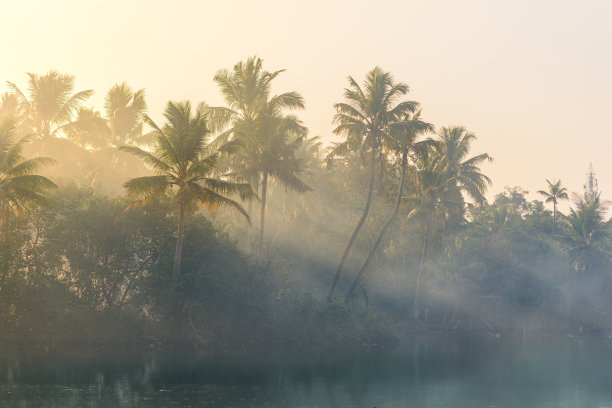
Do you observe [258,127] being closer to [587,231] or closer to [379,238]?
[379,238]

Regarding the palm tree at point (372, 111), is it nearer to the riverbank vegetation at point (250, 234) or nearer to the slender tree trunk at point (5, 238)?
the riverbank vegetation at point (250, 234)

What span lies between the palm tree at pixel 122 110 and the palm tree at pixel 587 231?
50920mm

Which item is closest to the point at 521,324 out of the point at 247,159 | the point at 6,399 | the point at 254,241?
the point at 254,241

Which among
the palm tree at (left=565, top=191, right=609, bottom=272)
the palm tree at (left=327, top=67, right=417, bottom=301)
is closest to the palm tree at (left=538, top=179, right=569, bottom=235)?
the palm tree at (left=565, top=191, right=609, bottom=272)

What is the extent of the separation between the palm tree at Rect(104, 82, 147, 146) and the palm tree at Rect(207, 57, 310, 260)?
1168 centimetres

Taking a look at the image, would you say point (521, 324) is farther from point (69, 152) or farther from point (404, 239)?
point (69, 152)

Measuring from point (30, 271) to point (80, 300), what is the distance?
3425 millimetres

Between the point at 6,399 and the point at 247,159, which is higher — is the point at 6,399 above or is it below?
below

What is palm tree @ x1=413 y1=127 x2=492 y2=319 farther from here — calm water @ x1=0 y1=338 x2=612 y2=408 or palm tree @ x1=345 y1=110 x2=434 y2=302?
calm water @ x1=0 y1=338 x2=612 y2=408

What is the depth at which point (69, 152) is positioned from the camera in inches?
2192

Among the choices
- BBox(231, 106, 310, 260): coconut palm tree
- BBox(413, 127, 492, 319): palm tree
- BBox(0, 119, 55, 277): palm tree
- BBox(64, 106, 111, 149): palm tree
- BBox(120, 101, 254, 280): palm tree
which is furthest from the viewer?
BBox(413, 127, 492, 319): palm tree

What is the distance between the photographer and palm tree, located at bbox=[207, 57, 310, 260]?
50.0 metres

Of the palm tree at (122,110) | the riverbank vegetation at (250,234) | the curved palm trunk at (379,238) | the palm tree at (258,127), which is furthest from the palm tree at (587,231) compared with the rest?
the palm tree at (122,110)

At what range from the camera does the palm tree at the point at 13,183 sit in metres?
40.2
